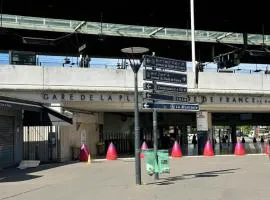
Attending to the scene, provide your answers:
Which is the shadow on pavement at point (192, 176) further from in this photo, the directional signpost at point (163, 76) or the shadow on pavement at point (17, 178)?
the shadow on pavement at point (17, 178)

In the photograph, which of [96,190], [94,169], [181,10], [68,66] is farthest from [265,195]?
[181,10]

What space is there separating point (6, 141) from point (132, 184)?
985cm

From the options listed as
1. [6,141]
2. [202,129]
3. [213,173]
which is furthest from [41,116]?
[202,129]

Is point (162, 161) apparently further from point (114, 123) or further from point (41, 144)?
point (114, 123)

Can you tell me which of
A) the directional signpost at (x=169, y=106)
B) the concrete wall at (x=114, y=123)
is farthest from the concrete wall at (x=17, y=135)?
the concrete wall at (x=114, y=123)

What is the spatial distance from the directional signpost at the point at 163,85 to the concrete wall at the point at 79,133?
10.6 metres

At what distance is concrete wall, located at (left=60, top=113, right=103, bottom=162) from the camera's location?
27983mm

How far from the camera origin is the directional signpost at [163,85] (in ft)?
57.0

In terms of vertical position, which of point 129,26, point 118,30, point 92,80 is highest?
point 129,26

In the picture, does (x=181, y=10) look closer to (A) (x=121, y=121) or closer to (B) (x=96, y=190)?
(A) (x=121, y=121)

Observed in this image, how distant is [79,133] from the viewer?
102 feet

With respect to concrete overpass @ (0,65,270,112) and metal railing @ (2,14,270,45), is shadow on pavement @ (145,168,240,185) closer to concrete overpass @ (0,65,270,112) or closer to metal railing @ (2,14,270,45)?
concrete overpass @ (0,65,270,112)

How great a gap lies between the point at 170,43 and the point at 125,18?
6.92m

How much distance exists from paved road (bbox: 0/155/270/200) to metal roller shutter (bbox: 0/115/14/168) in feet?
6.46
